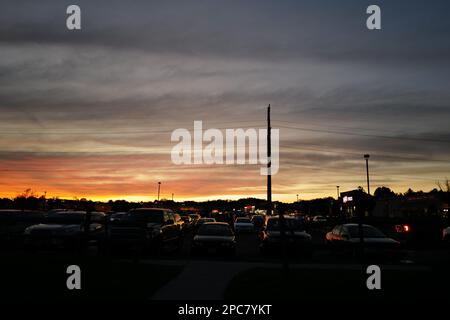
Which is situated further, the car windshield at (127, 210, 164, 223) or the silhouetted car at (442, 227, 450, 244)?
the silhouetted car at (442, 227, 450, 244)

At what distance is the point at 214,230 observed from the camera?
20.3 meters

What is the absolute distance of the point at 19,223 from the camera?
22250 millimetres

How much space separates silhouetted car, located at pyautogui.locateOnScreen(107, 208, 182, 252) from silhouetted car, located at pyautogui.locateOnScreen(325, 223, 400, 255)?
279 inches

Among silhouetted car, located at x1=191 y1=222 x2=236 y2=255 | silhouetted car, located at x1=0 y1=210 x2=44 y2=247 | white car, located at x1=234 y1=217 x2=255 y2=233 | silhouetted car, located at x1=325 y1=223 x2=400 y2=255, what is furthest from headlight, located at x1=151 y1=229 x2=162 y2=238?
white car, located at x1=234 y1=217 x2=255 y2=233

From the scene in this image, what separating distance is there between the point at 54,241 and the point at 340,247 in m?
11.3

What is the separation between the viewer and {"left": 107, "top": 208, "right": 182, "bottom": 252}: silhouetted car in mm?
17281

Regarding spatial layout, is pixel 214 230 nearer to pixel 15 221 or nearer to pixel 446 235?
pixel 15 221

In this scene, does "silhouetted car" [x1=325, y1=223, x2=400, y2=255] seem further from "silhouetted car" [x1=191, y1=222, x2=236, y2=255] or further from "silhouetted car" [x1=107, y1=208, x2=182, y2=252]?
"silhouetted car" [x1=107, y1=208, x2=182, y2=252]

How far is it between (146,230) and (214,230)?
367 cm

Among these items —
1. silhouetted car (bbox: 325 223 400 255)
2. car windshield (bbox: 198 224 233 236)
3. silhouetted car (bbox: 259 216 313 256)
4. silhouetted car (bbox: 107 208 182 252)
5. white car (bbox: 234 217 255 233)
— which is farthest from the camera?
white car (bbox: 234 217 255 233)

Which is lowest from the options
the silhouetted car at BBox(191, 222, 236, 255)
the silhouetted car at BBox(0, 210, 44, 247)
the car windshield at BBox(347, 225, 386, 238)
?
the silhouetted car at BBox(191, 222, 236, 255)

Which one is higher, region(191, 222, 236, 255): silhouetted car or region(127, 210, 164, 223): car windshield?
region(127, 210, 164, 223): car windshield

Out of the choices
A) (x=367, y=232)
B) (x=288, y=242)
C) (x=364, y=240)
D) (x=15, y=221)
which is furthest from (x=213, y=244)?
(x=15, y=221)
